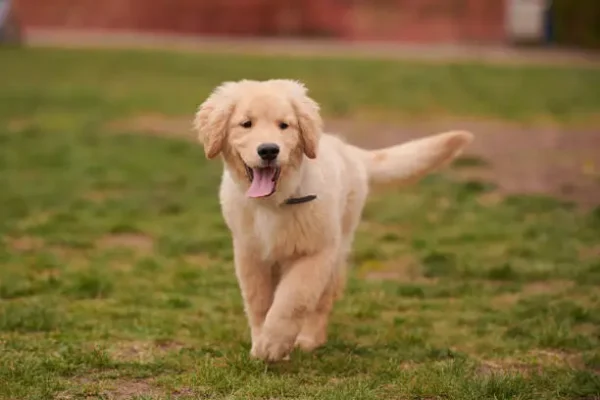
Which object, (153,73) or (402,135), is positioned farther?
(153,73)

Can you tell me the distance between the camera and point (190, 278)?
7.02 meters

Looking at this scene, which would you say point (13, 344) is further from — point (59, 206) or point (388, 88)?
→ point (388, 88)

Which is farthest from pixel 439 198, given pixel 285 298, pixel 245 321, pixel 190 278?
pixel 285 298

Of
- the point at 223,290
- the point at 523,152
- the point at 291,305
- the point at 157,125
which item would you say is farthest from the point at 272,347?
the point at 157,125

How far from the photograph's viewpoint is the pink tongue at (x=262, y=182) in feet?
16.3

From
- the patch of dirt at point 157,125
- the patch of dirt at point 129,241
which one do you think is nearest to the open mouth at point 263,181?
the patch of dirt at point 129,241

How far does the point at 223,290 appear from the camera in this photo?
22.2 ft

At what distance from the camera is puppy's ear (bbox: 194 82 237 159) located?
511 centimetres

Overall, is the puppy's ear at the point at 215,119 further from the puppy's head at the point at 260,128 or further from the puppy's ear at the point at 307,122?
the puppy's ear at the point at 307,122

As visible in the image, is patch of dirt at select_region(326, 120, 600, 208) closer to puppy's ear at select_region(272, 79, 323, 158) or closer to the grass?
the grass

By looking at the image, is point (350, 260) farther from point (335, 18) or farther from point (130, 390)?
point (335, 18)

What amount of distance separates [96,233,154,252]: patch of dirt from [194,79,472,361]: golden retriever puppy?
8.49 ft

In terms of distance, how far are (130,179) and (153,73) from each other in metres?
11.3

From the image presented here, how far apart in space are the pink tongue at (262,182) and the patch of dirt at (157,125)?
27.8 feet
